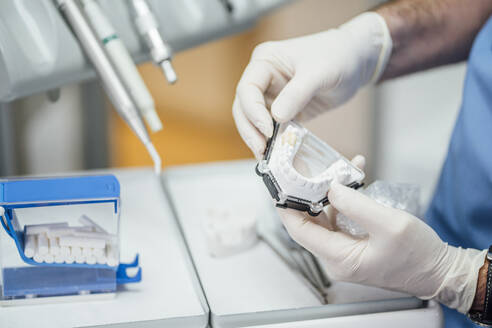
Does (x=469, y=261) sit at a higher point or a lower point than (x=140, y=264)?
lower

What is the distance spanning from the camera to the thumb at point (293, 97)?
0.68 meters

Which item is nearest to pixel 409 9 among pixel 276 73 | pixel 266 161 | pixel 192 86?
pixel 276 73

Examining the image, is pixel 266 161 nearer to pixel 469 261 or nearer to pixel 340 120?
pixel 469 261

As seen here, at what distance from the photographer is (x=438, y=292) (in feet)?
2.13

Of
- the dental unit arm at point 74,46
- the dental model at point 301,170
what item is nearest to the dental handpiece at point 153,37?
the dental unit arm at point 74,46

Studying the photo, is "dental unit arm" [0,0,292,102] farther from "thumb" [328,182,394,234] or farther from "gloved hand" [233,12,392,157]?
"thumb" [328,182,394,234]

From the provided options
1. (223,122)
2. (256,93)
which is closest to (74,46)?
(256,93)

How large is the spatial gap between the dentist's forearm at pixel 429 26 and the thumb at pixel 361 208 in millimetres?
381

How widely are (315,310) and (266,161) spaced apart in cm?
19

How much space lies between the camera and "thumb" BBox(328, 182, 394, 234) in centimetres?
60

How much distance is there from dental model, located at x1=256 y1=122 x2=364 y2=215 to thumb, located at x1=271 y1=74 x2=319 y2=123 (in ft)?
0.06

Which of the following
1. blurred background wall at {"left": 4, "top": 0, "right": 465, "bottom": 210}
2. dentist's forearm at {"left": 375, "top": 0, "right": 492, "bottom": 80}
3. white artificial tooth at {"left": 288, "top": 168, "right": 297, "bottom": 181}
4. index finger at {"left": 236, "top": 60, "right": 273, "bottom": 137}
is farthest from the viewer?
blurred background wall at {"left": 4, "top": 0, "right": 465, "bottom": 210}

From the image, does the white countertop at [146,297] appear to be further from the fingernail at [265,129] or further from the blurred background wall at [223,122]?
the blurred background wall at [223,122]

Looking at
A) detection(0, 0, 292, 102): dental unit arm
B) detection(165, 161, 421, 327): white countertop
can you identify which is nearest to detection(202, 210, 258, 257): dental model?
detection(165, 161, 421, 327): white countertop
